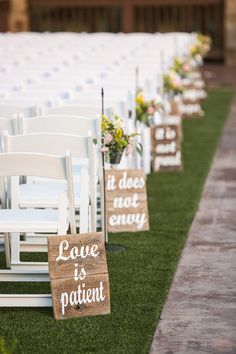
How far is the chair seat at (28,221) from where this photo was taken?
273 inches

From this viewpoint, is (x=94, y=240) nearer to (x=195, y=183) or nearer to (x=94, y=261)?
(x=94, y=261)

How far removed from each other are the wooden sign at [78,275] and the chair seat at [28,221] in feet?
0.40

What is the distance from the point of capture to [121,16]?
30531 millimetres

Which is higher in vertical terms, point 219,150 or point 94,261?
point 94,261

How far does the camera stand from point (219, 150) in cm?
1441

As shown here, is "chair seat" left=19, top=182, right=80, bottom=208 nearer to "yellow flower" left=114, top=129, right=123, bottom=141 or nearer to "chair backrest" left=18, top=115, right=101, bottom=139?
"chair backrest" left=18, top=115, right=101, bottom=139

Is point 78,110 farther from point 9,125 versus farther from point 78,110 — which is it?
point 9,125

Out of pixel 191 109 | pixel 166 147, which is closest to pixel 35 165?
pixel 166 147

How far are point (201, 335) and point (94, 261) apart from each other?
78cm

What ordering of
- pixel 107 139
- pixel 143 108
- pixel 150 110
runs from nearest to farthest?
pixel 107 139 < pixel 150 110 < pixel 143 108

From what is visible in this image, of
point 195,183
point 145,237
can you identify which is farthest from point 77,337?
point 195,183

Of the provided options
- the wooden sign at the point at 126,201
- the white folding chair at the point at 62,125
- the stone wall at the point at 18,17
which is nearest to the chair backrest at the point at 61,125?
the white folding chair at the point at 62,125

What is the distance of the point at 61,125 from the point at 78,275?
1644 millimetres

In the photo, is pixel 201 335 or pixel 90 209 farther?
pixel 90 209
